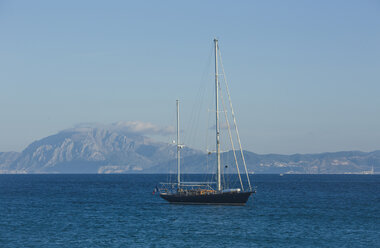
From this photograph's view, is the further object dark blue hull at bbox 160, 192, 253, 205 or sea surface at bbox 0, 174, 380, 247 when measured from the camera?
dark blue hull at bbox 160, 192, 253, 205

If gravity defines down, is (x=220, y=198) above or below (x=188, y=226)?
above

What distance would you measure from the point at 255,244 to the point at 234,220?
61.2 ft

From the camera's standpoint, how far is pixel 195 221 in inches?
3113

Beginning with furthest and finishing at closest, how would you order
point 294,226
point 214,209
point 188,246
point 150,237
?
point 214,209 → point 294,226 → point 150,237 → point 188,246

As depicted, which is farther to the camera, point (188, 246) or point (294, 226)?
point (294, 226)

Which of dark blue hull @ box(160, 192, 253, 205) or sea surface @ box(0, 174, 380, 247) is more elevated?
dark blue hull @ box(160, 192, 253, 205)

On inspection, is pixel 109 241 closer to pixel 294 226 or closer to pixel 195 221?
pixel 195 221

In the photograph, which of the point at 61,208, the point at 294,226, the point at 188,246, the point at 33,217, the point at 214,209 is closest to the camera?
the point at 188,246

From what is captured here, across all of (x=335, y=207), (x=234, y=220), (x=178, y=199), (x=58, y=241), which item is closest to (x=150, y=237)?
(x=58, y=241)

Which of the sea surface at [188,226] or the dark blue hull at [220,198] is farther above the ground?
the dark blue hull at [220,198]

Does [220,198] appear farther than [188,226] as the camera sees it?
Yes

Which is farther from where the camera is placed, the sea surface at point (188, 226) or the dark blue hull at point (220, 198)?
the dark blue hull at point (220, 198)

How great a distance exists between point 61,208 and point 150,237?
41255 millimetres

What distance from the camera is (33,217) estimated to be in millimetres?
86562
